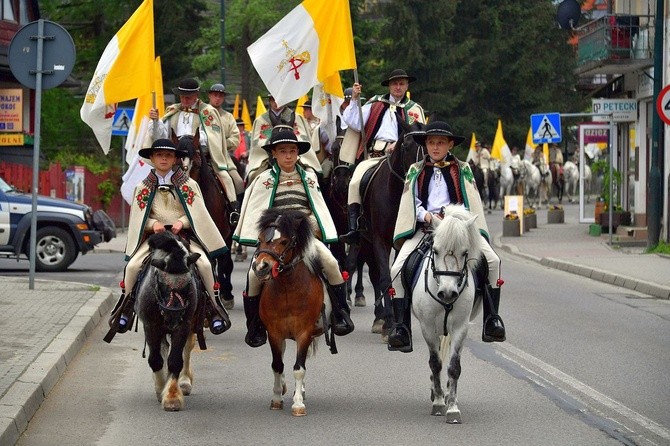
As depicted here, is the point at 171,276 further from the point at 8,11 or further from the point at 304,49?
the point at 8,11

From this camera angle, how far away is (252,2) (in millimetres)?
56406

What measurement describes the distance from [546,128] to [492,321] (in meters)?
27.3

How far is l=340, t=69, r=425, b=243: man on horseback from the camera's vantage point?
15.5 metres

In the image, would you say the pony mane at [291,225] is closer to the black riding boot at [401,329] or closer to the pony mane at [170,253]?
the pony mane at [170,253]

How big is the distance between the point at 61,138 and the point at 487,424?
41905mm

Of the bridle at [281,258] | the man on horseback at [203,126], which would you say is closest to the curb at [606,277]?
the man on horseback at [203,126]

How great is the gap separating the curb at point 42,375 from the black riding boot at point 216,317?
1360mm

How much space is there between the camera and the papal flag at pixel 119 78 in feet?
51.7

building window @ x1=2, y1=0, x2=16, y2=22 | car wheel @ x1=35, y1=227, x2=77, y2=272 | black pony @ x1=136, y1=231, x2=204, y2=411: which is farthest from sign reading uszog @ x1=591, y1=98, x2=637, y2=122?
black pony @ x1=136, y1=231, x2=204, y2=411

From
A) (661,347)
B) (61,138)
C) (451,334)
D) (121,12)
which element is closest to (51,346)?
(451,334)

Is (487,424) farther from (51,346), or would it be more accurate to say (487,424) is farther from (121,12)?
(121,12)

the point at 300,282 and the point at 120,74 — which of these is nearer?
the point at 300,282

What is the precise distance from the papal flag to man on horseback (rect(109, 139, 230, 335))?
4343 mm

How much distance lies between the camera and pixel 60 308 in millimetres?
16281
